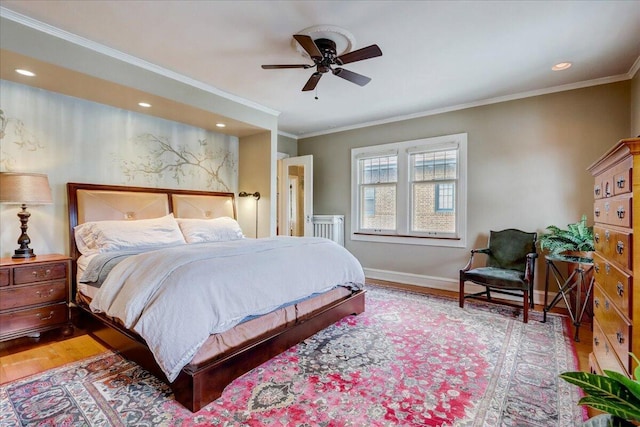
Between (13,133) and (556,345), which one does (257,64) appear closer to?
(13,133)

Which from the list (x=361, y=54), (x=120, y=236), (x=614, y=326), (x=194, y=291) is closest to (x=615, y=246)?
(x=614, y=326)

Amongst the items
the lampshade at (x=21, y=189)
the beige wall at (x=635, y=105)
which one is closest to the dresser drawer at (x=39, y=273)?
the lampshade at (x=21, y=189)

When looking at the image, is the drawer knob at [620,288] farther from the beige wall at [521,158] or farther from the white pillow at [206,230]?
the white pillow at [206,230]

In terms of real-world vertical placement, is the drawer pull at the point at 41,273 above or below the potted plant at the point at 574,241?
below

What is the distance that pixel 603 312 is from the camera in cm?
175

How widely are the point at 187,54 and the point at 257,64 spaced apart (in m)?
0.66

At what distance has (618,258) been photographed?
150cm

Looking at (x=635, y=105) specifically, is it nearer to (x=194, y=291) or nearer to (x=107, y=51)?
(x=194, y=291)

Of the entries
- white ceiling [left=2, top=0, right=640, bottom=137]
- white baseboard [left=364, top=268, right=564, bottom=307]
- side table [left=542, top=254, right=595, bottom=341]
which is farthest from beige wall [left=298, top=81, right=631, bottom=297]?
side table [left=542, top=254, right=595, bottom=341]

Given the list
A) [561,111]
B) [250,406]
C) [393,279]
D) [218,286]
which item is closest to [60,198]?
[218,286]

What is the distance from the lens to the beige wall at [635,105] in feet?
9.96

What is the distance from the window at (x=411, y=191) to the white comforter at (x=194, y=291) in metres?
2.62

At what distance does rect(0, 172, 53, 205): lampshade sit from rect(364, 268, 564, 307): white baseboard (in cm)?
433

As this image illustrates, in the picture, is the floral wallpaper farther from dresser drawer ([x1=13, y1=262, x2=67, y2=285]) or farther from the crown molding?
the crown molding
